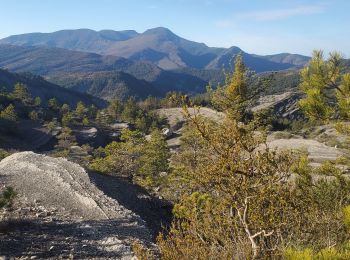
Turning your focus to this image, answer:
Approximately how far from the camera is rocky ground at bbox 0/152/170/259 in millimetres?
13688

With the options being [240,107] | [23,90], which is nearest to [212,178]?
[240,107]

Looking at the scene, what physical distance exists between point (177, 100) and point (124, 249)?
7.75 metres

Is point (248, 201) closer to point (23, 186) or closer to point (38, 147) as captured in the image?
point (23, 186)

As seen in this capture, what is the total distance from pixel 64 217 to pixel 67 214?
41 centimetres

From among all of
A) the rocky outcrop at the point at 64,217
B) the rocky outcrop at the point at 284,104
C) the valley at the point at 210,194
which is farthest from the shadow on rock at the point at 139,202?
the rocky outcrop at the point at 284,104

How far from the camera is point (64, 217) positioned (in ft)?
56.0

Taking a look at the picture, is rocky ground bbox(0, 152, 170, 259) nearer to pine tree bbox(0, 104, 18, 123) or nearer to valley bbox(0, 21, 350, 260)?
valley bbox(0, 21, 350, 260)

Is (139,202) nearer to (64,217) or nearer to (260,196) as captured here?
(64,217)

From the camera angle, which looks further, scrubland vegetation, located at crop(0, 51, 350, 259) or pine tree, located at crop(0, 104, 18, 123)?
pine tree, located at crop(0, 104, 18, 123)

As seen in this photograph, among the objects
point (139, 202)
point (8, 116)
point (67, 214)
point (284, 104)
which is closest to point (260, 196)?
point (67, 214)

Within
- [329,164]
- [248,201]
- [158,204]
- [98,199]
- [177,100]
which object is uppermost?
[177,100]

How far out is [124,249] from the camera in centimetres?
1377

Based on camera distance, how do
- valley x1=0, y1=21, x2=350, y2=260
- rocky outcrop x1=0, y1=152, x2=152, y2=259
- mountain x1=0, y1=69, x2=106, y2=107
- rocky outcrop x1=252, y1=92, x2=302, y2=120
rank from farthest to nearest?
mountain x1=0, y1=69, x2=106, y2=107
rocky outcrop x1=252, y1=92, x2=302, y2=120
rocky outcrop x1=0, y1=152, x2=152, y2=259
valley x1=0, y1=21, x2=350, y2=260

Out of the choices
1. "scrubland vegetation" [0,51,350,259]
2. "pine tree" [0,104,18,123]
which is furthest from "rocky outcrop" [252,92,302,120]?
"scrubland vegetation" [0,51,350,259]
